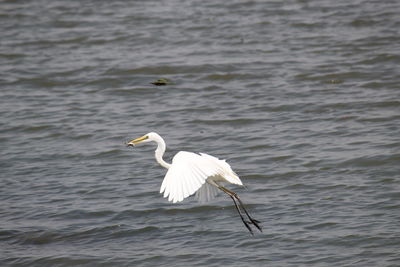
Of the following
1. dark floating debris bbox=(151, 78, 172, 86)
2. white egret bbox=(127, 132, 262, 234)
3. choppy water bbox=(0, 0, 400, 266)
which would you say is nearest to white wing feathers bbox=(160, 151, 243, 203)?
white egret bbox=(127, 132, 262, 234)

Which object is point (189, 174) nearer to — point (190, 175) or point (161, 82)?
point (190, 175)

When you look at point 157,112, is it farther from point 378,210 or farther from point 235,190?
point 378,210

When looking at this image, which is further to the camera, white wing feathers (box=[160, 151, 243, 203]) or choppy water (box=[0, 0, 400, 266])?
choppy water (box=[0, 0, 400, 266])

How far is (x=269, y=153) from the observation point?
8578mm

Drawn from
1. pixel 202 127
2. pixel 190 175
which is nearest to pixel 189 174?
pixel 190 175

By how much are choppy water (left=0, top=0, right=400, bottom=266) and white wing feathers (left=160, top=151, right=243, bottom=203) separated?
70 centimetres

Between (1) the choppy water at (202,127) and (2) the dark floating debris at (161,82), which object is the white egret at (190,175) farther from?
(2) the dark floating debris at (161,82)

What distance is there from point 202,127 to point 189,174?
3816 mm

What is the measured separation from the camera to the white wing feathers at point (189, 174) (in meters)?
5.55

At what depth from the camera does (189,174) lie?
5793 millimetres

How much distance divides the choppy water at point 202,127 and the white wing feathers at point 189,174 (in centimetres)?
70

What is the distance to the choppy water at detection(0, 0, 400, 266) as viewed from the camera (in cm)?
654

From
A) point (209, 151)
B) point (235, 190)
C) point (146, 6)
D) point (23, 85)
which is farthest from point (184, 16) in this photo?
point (235, 190)

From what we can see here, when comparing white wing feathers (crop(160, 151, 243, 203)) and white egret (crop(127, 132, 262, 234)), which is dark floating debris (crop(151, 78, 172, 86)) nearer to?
white egret (crop(127, 132, 262, 234))
